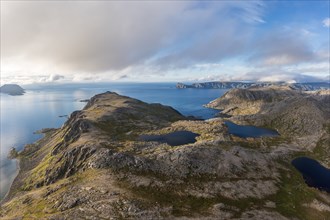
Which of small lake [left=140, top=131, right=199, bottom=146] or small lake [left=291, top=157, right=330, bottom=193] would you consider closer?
small lake [left=291, top=157, right=330, bottom=193]

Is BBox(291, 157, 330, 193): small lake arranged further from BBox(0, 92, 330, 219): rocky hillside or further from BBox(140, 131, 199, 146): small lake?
BBox(140, 131, 199, 146): small lake

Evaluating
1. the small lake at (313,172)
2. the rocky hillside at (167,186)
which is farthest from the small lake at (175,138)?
the small lake at (313,172)

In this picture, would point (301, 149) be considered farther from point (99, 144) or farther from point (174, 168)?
point (99, 144)

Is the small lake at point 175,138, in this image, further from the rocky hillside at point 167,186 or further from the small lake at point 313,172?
the small lake at point 313,172

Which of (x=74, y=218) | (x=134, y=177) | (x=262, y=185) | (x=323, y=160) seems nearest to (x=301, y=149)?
(x=323, y=160)

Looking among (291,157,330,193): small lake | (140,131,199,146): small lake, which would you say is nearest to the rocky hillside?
(291,157,330,193): small lake

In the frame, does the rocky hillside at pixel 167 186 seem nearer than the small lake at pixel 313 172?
Yes
